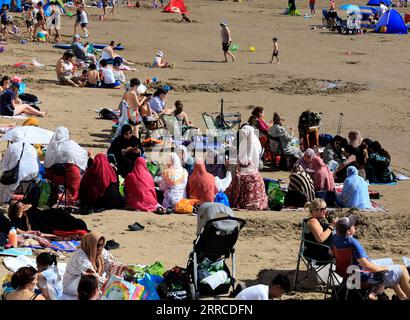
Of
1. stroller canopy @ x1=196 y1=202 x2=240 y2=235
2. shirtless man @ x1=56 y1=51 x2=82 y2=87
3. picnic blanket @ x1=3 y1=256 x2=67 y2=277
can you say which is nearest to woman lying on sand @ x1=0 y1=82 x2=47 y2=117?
shirtless man @ x1=56 y1=51 x2=82 y2=87

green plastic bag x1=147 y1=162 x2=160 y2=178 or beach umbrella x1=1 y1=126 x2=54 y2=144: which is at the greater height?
beach umbrella x1=1 y1=126 x2=54 y2=144

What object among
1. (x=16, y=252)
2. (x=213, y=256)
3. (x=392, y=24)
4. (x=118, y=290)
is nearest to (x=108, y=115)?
(x=16, y=252)

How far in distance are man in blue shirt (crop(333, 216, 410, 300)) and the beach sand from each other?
80cm

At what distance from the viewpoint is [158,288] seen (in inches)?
372

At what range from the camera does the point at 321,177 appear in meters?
14.0

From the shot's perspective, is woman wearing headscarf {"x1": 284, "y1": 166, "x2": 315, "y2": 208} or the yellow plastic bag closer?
the yellow plastic bag

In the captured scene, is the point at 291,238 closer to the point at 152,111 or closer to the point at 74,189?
the point at 74,189

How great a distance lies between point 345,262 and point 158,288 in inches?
78.7

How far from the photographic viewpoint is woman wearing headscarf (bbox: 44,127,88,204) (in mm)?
12984

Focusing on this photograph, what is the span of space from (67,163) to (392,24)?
26581 millimetres

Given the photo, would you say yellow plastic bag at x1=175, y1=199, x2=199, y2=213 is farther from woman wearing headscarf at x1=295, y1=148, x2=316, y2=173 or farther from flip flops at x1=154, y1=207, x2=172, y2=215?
woman wearing headscarf at x1=295, y1=148, x2=316, y2=173

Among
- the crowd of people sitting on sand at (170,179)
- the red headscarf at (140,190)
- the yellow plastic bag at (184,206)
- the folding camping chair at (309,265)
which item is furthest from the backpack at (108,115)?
the folding camping chair at (309,265)

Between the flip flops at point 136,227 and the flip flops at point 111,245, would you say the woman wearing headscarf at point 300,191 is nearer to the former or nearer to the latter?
the flip flops at point 136,227
